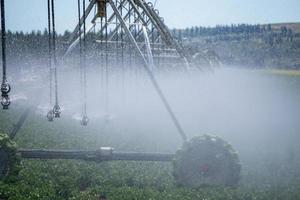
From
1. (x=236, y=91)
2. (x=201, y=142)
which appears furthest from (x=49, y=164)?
(x=236, y=91)

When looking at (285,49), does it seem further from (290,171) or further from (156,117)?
(290,171)

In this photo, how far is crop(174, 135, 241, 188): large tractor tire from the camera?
1185 centimetres

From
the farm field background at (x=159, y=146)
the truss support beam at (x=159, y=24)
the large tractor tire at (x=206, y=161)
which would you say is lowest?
the farm field background at (x=159, y=146)

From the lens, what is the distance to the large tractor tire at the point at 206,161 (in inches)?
467

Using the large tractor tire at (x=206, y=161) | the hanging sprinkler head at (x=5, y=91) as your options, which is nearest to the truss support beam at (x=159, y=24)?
the large tractor tire at (x=206, y=161)

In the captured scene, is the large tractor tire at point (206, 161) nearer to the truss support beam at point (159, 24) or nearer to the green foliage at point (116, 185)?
the green foliage at point (116, 185)

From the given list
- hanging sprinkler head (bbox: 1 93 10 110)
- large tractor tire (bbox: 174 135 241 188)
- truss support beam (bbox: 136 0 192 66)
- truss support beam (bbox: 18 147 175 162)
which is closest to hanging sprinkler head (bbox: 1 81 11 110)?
hanging sprinkler head (bbox: 1 93 10 110)

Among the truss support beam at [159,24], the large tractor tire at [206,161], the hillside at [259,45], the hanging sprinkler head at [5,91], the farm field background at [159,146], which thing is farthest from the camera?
the hillside at [259,45]

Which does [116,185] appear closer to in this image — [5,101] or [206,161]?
[206,161]

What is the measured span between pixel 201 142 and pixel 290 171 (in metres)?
5.15

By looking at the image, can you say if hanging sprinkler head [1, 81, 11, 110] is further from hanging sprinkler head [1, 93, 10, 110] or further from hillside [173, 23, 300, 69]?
hillside [173, 23, 300, 69]

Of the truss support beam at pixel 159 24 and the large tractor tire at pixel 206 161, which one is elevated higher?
the truss support beam at pixel 159 24

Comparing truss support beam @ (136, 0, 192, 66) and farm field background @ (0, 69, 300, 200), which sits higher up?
truss support beam @ (136, 0, 192, 66)

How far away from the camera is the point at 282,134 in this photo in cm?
2509
